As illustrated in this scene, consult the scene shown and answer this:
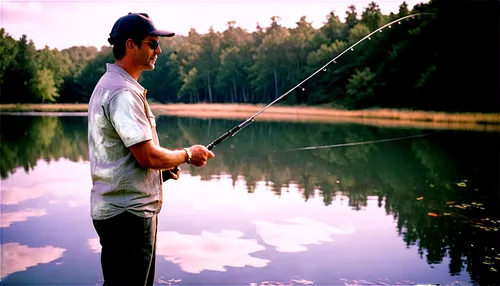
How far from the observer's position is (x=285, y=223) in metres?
6.67

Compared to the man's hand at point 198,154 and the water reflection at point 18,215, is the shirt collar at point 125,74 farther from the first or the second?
the water reflection at point 18,215

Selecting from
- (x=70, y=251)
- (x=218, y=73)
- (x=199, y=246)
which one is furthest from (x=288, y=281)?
(x=218, y=73)

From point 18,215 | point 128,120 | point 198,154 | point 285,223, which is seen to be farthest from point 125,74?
point 18,215

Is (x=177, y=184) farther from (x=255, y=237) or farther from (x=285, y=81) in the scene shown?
(x=285, y=81)

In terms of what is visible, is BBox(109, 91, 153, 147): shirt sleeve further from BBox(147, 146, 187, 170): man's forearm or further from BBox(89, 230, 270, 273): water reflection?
BBox(89, 230, 270, 273): water reflection

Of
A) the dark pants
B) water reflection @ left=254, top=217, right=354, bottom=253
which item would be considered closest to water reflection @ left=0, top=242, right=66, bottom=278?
water reflection @ left=254, top=217, right=354, bottom=253

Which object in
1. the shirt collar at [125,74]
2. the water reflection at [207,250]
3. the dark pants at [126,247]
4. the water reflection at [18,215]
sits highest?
the shirt collar at [125,74]

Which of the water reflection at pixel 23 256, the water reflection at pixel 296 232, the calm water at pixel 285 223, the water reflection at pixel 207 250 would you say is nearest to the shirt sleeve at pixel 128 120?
the calm water at pixel 285 223

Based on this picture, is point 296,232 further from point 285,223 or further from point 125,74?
point 125,74

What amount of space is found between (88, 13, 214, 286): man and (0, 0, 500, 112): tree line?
27663 millimetres

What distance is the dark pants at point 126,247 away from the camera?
2.19 meters

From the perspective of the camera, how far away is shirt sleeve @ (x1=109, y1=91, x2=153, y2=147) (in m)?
2.04

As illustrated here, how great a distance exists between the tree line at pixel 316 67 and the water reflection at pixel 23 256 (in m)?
26.0

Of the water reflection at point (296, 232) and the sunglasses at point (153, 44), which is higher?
the sunglasses at point (153, 44)
